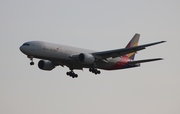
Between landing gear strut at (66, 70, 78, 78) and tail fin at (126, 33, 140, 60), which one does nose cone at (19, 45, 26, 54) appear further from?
tail fin at (126, 33, 140, 60)

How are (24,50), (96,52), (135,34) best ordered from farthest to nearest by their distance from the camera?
→ (135,34), (96,52), (24,50)

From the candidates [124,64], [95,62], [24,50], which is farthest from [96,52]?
[24,50]


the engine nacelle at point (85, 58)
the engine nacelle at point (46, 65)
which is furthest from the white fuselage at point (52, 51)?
the engine nacelle at point (46, 65)

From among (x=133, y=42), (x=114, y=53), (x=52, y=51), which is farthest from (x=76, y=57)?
(x=133, y=42)

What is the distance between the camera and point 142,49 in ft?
192

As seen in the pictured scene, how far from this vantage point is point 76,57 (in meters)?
58.8

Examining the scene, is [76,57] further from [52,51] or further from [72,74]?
[72,74]

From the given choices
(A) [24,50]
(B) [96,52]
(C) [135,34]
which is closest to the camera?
(A) [24,50]

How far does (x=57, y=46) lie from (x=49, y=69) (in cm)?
636

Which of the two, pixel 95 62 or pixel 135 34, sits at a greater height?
pixel 135 34

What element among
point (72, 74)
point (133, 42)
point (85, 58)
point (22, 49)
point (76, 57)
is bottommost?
point (72, 74)

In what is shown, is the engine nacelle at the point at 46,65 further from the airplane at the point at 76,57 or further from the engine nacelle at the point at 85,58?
the engine nacelle at the point at 85,58

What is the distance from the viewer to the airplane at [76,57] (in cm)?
5725

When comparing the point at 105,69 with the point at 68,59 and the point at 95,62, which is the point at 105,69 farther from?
the point at 68,59
